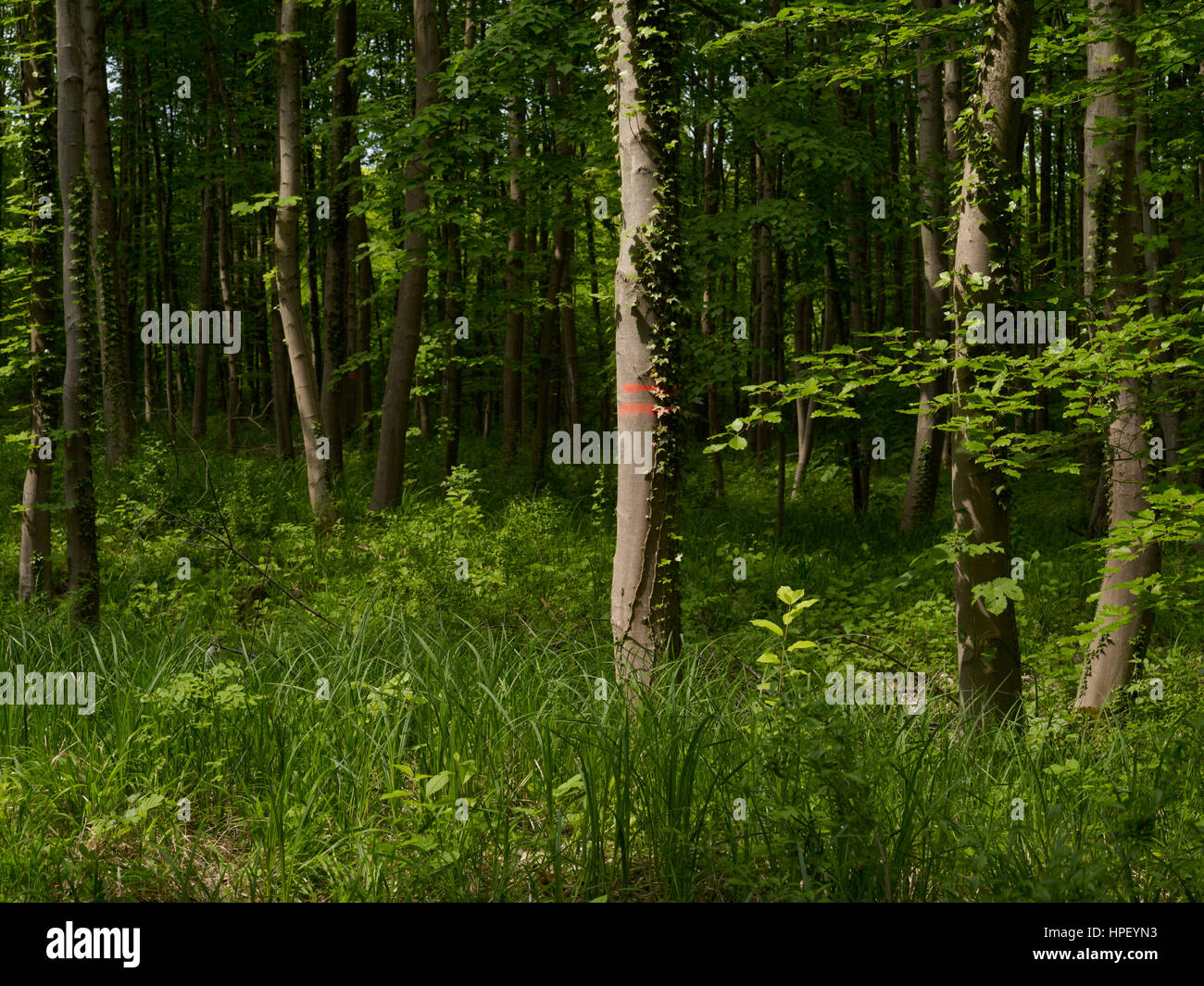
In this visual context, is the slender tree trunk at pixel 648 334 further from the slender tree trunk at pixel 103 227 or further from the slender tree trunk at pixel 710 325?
the slender tree trunk at pixel 710 325

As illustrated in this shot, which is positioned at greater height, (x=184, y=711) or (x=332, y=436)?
(x=332, y=436)

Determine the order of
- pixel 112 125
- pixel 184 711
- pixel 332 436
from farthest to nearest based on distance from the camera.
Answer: pixel 112 125 < pixel 332 436 < pixel 184 711

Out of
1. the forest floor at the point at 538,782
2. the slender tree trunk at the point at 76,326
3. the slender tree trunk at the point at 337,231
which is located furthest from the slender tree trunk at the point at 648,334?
the slender tree trunk at the point at 337,231

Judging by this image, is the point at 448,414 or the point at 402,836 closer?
the point at 402,836

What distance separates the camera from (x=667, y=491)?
4863 millimetres

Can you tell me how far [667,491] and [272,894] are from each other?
2773mm

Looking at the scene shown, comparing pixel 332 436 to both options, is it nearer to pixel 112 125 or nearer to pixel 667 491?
pixel 667 491

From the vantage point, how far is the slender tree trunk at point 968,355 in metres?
4.89

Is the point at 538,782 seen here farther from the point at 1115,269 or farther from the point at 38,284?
the point at 38,284

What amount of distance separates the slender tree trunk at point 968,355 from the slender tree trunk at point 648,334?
65.1 inches

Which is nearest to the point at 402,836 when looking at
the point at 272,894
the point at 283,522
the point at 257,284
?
the point at 272,894

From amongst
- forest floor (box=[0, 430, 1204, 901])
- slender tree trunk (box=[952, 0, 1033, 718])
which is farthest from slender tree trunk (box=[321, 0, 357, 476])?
slender tree trunk (box=[952, 0, 1033, 718])
